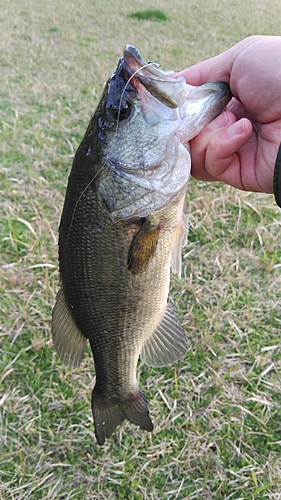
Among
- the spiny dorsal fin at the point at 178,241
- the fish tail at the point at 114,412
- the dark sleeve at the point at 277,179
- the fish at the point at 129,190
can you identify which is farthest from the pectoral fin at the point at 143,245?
the fish tail at the point at 114,412

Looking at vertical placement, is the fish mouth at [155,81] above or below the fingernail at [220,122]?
above

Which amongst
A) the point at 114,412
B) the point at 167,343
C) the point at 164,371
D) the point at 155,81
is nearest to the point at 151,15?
the point at 164,371

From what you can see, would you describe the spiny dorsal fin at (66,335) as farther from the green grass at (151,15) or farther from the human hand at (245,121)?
the green grass at (151,15)

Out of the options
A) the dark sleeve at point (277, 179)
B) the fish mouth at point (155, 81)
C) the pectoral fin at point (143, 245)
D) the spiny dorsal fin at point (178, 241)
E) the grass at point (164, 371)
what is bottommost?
the grass at point (164, 371)

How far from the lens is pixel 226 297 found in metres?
2.82

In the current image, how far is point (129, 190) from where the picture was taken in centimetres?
135

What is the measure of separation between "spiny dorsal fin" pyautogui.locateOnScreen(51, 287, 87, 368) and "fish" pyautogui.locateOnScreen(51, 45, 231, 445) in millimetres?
37

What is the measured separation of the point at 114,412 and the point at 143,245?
2.49ft

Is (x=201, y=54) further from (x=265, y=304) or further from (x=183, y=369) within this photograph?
(x=183, y=369)

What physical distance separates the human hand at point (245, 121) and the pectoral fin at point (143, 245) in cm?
41

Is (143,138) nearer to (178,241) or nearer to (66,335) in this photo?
(178,241)

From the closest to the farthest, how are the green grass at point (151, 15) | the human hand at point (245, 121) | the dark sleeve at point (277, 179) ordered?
the dark sleeve at point (277, 179) < the human hand at point (245, 121) < the green grass at point (151, 15)

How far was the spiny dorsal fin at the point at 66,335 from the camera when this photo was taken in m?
1.55

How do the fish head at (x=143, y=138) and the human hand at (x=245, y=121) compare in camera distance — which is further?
the human hand at (x=245, y=121)
